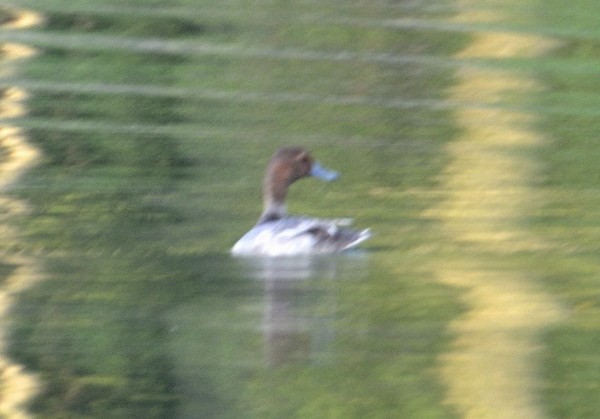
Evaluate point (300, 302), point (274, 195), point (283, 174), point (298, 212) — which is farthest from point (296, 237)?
point (298, 212)

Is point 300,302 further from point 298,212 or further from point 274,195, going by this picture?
point 298,212

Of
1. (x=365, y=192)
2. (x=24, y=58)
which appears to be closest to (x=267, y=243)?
(x=365, y=192)

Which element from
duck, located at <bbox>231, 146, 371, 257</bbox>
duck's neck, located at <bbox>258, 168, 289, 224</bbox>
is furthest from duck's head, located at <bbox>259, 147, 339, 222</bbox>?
duck, located at <bbox>231, 146, 371, 257</bbox>

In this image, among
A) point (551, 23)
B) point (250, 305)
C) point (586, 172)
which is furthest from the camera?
point (551, 23)

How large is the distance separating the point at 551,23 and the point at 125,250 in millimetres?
11161

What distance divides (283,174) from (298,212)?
70 cm

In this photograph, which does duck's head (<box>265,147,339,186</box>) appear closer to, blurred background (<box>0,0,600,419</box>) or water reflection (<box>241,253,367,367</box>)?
blurred background (<box>0,0,600,419</box>)

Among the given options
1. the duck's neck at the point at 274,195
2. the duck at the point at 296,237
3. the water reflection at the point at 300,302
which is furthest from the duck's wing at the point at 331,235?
the duck's neck at the point at 274,195

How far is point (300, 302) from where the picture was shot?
10844 millimetres

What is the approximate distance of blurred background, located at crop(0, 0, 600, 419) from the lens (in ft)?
30.6

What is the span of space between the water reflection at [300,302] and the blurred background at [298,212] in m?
0.02

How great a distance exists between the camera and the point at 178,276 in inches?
445

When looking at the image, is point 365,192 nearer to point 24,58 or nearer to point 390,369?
point 390,369

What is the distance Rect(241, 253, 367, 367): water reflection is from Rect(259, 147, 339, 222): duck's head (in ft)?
1.77
